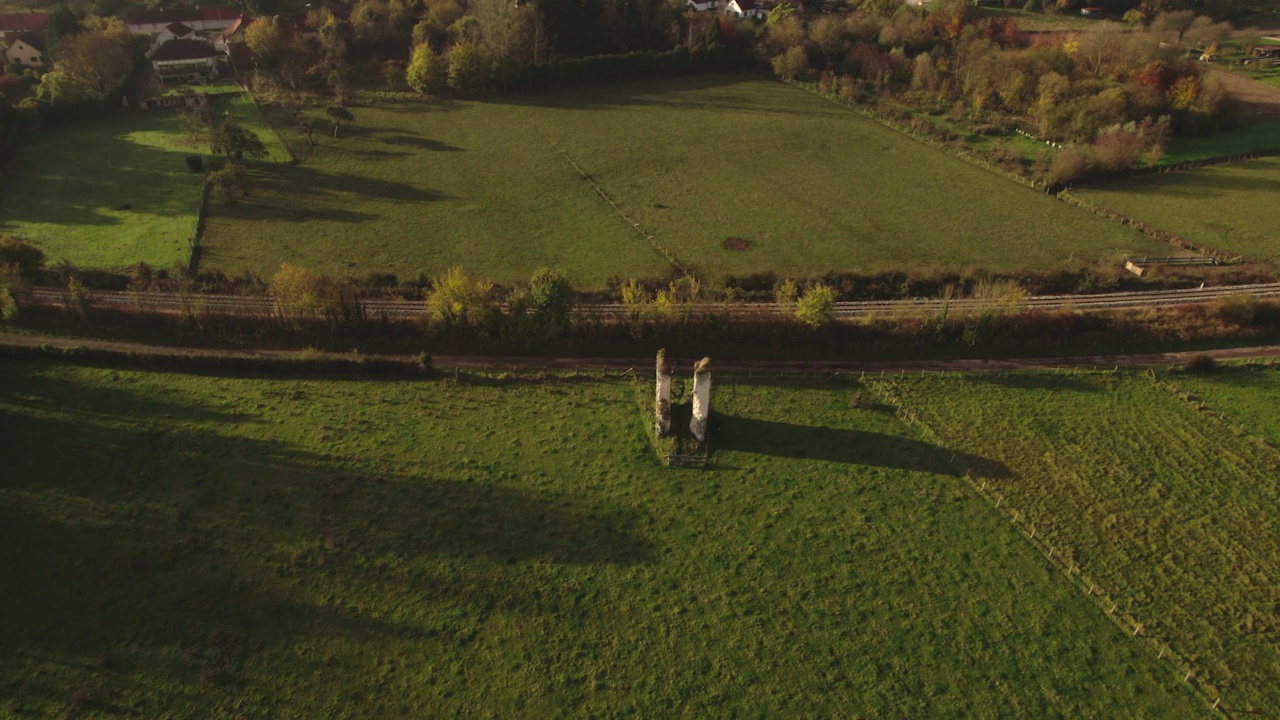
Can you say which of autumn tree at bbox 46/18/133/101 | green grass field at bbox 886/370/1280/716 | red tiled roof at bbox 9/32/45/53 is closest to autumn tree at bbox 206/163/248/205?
autumn tree at bbox 46/18/133/101

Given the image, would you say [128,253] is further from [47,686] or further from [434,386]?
[47,686]

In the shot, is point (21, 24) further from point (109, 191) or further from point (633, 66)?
point (633, 66)

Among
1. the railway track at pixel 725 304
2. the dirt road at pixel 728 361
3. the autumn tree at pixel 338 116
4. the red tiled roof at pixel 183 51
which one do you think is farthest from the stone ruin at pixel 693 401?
the red tiled roof at pixel 183 51

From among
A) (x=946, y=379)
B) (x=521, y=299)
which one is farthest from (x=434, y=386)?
(x=946, y=379)

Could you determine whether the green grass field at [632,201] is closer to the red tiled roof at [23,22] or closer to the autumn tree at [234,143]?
the autumn tree at [234,143]


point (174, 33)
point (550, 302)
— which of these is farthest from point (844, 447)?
point (174, 33)

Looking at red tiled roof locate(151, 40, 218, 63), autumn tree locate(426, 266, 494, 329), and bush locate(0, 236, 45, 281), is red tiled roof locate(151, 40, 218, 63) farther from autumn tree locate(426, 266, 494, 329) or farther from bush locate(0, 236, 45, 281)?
autumn tree locate(426, 266, 494, 329)
